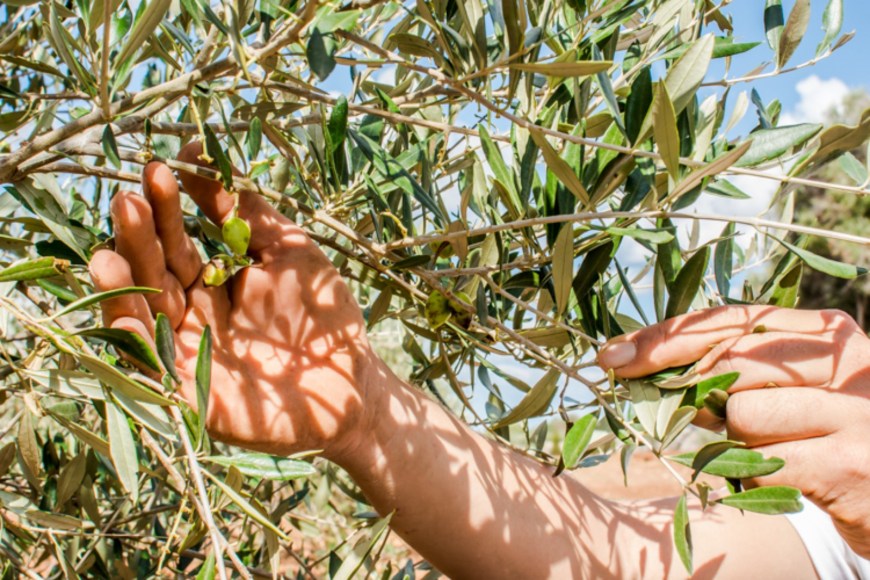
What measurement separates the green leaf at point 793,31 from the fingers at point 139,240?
730mm

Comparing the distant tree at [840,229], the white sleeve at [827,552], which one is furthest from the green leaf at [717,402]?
the distant tree at [840,229]

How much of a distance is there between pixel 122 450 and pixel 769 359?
0.68 m

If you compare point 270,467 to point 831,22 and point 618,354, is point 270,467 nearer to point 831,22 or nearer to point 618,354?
point 618,354

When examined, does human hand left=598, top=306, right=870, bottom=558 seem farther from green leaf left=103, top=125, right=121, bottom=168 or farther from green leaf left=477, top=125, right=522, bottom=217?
green leaf left=103, top=125, right=121, bottom=168

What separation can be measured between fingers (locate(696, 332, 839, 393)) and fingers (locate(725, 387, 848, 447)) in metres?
0.01

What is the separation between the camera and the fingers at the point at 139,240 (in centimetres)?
74

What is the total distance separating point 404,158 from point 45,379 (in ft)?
1.53

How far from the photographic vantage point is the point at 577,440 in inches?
29.9

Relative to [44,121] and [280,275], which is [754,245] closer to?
[280,275]

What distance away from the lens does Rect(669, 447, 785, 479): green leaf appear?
0.69 meters

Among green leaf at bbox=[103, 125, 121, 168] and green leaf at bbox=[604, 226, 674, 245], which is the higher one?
green leaf at bbox=[103, 125, 121, 168]

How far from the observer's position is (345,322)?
3.61 feet

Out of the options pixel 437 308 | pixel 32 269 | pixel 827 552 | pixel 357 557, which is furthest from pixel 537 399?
pixel 827 552

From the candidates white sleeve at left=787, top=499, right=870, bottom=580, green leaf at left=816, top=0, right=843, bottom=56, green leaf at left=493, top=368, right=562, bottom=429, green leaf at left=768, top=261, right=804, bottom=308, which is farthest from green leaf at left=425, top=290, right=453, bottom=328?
white sleeve at left=787, top=499, right=870, bottom=580
